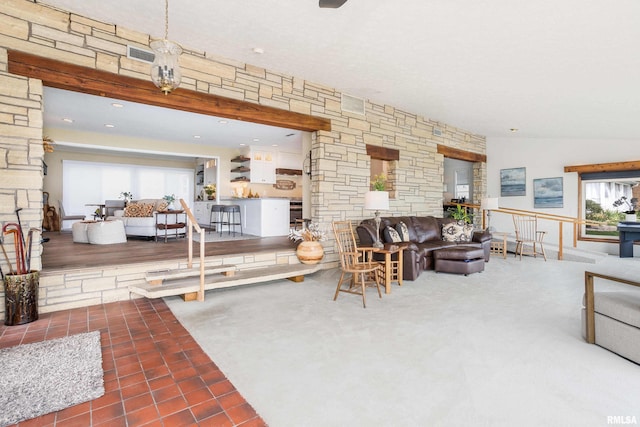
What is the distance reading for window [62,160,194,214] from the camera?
9.78 meters

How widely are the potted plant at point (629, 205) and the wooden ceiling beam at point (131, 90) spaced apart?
7.71 m

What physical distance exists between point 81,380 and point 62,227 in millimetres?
9405

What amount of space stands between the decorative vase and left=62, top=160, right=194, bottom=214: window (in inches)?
336

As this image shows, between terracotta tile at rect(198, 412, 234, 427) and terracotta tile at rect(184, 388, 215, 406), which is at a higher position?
terracotta tile at rect(184, 388, 215, 406)

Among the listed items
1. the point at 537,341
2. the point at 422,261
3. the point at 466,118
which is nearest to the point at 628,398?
the point at 537,341

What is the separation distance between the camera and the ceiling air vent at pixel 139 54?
11.6 feet

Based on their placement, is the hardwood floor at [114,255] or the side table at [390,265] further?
the side table at [390,265]

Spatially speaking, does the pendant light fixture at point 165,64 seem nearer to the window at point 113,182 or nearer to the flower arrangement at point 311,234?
the flower arrangement at point 311,234

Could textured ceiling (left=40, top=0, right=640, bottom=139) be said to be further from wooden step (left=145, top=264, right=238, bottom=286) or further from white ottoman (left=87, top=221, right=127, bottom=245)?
white ottoman (left=87, top=221, right=127, bottom=245)

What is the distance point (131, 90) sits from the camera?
3535 millimetres

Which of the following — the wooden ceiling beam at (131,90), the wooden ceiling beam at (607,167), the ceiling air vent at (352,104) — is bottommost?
the wooden ceiling beam at (607,167)
